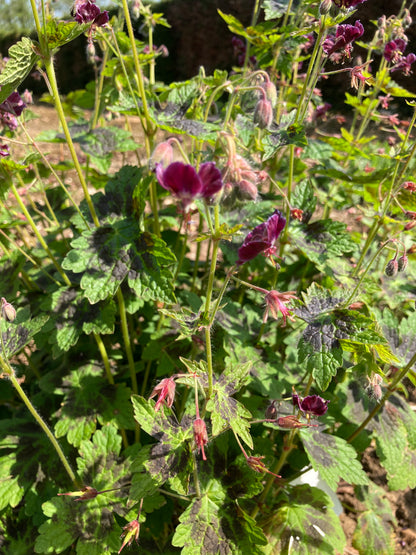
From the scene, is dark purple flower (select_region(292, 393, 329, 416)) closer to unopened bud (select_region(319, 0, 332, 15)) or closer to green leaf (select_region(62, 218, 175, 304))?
green leaf (select_region(62, 218, 175, 304))

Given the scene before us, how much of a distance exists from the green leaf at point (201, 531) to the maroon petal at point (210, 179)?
1165mm

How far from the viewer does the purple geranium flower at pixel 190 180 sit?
2.97ft

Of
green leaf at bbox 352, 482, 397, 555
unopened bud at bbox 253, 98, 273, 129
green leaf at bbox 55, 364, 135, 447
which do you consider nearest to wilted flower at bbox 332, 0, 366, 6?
unopened bud at bbox 253, 98, 273, 129

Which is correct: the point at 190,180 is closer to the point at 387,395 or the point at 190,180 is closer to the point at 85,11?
the point at 85,11

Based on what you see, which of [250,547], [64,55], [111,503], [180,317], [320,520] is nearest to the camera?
[180,317]

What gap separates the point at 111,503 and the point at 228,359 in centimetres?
75

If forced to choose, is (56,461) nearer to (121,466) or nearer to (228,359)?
(121,466)

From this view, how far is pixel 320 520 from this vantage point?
1.89 m

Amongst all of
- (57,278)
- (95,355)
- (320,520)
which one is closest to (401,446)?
(320,520)

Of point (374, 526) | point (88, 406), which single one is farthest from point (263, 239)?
point (374, 526)

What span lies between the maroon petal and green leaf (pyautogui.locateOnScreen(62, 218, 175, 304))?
747 mm

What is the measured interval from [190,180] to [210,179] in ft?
0.15

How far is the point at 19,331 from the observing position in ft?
5.03

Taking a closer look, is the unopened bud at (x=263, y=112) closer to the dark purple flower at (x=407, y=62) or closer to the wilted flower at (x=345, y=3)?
the wilted flower at (x=345, y=3)
